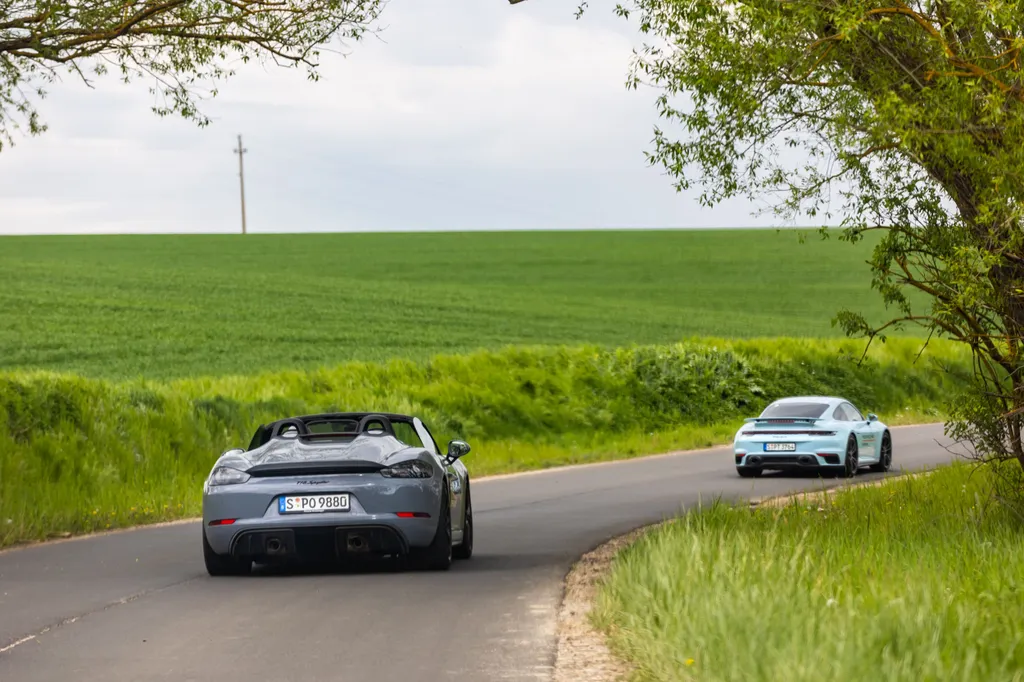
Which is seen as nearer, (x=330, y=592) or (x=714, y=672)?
(x=714, y=672)

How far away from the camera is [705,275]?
8550 centimetres

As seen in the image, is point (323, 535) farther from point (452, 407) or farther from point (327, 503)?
point (452, 407)

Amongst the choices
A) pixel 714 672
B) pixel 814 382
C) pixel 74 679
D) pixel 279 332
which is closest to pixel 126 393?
pixel 74 679

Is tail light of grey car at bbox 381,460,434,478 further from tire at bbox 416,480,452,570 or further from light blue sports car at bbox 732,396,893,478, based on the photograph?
light blue sports car at bbox 732,396,893,478

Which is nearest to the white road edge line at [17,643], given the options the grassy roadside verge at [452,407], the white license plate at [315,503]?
the white license plate at [315,503]

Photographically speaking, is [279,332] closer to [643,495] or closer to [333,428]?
[333,428]

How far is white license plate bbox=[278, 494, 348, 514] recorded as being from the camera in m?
12.0

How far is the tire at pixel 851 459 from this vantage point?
24.8m

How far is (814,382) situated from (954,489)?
28362mm

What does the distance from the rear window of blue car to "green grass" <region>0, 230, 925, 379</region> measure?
14.1 metres

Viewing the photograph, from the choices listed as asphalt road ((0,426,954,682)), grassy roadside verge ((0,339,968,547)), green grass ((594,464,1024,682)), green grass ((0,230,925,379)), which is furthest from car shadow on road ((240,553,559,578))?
green grass ((0,230,925,379))

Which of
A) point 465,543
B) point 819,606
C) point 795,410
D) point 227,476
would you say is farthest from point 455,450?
point 795,410

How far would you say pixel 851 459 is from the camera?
982 inches

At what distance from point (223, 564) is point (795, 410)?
49.3 feet
